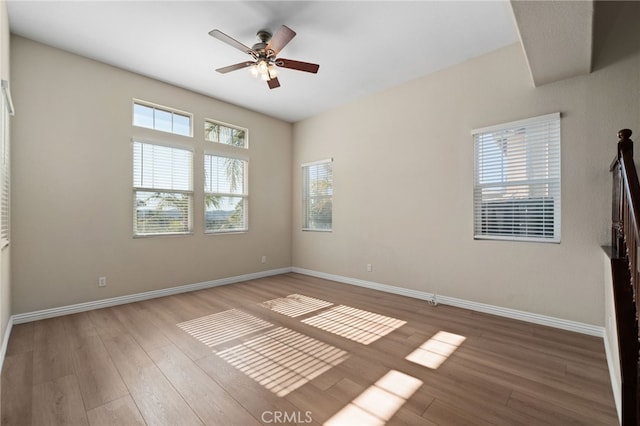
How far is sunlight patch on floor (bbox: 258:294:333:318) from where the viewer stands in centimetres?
358

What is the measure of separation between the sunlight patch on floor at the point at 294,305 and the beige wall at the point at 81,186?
1.50 m

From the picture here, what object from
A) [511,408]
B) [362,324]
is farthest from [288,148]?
[511,408]

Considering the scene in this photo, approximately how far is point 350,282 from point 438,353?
2572mm

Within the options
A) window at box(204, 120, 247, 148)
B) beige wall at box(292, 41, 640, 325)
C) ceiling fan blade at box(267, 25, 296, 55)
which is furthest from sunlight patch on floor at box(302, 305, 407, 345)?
window at box(204, 120, 247, 148)

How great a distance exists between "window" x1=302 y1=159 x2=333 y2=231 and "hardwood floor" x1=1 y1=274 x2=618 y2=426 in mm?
2319

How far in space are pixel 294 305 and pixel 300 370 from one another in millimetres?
1619

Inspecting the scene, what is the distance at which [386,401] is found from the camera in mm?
1842

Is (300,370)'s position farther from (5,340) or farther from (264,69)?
(264,69)

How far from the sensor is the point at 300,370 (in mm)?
2209

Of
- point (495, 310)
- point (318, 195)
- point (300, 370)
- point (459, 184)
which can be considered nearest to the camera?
point (300, 370)

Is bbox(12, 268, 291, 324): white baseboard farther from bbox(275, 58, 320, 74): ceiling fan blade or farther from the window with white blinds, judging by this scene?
the window with white blinds

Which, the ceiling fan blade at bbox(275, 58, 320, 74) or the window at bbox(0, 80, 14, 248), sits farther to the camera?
the ceiling fan blade at bbox(275, 58, 320, 74)

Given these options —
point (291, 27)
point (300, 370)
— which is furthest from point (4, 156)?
point (300, 370)

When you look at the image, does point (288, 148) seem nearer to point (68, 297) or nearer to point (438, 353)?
point (68, 297)
